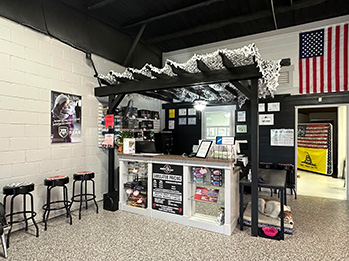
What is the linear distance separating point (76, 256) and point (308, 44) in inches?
237

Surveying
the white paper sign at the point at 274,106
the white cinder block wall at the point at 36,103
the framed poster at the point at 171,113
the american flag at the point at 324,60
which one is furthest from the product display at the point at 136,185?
the american flag at the point at 324,60

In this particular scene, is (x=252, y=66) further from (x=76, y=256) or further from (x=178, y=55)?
(x=178, y=55)

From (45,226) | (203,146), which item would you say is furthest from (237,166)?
(45,226)

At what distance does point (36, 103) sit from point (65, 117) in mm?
546

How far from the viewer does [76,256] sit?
101 inches

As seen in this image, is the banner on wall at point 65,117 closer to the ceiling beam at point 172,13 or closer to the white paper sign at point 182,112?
the ceiling beam at point 172,13

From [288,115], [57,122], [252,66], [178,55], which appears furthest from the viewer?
[178,55]

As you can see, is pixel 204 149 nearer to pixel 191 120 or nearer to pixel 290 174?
pixel 290 174

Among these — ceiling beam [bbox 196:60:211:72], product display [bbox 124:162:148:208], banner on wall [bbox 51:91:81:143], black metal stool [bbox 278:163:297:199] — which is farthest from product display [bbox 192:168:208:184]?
black metal stool [bbox 278:163:297:199]

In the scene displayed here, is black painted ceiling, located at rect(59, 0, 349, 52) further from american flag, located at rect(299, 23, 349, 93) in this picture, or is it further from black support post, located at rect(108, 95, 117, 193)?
black support post, located at rect(108, 95, 117, 193)

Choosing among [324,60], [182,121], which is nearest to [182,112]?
[182,121]

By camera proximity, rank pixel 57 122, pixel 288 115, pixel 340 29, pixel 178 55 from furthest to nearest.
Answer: pixel 178 55
pixel 288 115
pixel 340 29
pixel 57 122

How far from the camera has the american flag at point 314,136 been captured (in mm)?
7682

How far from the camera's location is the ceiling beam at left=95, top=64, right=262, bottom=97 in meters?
3.05
